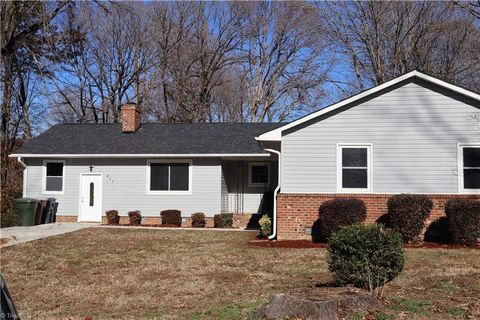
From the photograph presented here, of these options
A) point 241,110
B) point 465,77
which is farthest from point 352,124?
point 241,110

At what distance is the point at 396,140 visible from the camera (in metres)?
14.7

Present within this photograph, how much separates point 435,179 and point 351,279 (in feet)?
28.7

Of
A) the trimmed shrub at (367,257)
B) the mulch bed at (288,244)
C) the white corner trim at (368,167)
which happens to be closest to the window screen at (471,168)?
the white corner trim at (368,167)

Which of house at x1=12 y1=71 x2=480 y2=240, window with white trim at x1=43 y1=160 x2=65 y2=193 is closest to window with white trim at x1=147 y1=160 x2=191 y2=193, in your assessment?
window with white trim at x1=43 y1=160 x2=65 y2=193

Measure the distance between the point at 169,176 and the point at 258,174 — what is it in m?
3.80

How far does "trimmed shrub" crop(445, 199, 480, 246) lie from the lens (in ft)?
43.5

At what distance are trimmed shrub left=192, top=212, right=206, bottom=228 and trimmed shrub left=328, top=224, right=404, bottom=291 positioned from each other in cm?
1347

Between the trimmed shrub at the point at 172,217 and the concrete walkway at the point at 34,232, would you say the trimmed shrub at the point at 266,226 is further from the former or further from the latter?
the concrete walkway at the point at 34,232

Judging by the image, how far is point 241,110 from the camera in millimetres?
38562

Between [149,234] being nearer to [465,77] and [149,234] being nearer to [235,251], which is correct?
[235,251]

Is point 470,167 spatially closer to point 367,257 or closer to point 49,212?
point 367,257

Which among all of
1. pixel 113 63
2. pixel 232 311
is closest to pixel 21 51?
pixel 113 63

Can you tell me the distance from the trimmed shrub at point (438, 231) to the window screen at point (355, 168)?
2140mm

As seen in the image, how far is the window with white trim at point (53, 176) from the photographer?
21781 millimetres
